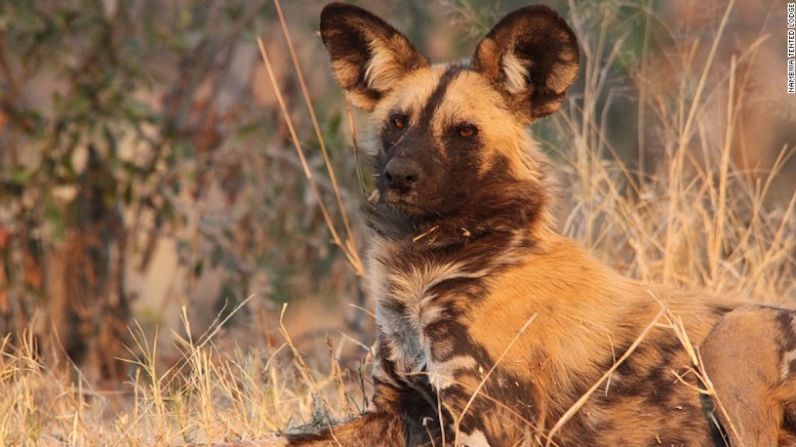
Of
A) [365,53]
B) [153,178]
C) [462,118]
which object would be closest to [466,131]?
[462,118]

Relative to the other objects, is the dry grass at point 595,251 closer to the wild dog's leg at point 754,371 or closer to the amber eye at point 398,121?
the wild dog's leg at point 754,371

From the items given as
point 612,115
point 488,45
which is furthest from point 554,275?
point 612,115

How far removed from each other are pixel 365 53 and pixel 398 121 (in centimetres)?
29

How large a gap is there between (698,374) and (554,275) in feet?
1.65

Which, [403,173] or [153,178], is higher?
[403,173]

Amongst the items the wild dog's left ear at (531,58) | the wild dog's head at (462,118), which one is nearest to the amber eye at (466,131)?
the wild dog's head at (462,118)

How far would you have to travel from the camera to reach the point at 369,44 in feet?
12.1

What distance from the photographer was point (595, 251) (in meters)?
4.86

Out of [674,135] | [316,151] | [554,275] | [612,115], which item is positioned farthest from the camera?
[612,115]

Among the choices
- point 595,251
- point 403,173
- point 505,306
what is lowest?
point 595,251

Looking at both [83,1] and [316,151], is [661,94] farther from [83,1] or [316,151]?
[83,1]

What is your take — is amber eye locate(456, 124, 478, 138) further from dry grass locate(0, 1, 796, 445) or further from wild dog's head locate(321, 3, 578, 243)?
dry grass locate(0, 1, 796, 445)

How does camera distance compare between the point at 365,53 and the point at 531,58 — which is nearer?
the point at 531,58

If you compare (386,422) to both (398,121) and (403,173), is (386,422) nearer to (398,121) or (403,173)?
(403,173)
